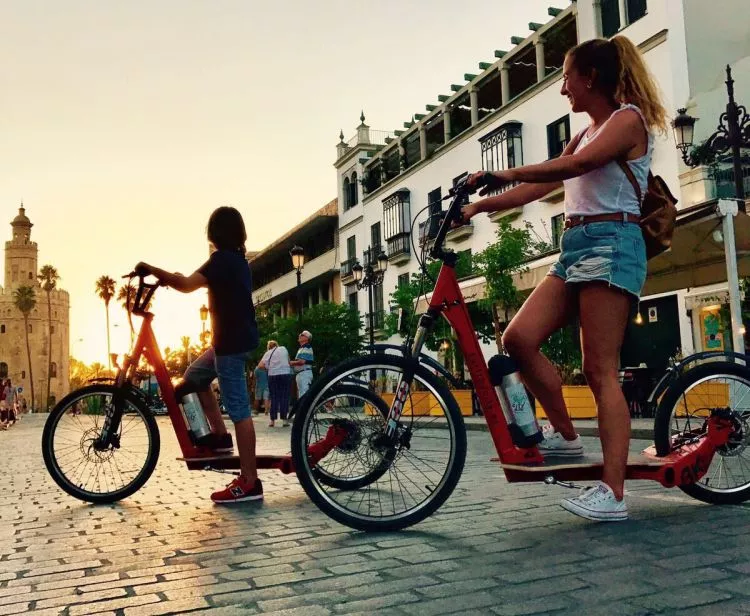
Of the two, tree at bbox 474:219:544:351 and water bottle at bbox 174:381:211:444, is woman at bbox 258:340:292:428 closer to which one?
tree at bbox 474:219:544:351

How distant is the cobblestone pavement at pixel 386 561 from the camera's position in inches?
91.7

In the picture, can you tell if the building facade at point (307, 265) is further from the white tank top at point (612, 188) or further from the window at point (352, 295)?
the white tank top at point (612, 188)

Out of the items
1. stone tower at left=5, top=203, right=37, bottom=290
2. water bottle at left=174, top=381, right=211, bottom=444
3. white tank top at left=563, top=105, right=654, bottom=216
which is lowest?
water bottle at left=174, top=381, right=211, bottom=444

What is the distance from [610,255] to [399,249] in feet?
103

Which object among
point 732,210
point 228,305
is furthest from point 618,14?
point 228,305

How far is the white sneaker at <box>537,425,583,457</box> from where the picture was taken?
3.65m

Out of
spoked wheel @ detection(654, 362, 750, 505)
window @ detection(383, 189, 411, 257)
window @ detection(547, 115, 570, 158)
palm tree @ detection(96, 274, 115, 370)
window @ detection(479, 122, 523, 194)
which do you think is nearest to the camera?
spoked wheel @ detection(654, 362, 750, 505)

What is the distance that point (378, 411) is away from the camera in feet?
12.4

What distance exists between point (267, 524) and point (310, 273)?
1664 inches

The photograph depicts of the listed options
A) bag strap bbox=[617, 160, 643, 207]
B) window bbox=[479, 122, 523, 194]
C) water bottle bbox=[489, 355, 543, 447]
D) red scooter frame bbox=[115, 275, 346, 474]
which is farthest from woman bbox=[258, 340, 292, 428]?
window bbox=[479, 122, 523, 194]

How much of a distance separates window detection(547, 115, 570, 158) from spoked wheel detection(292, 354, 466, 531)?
22.2 meters

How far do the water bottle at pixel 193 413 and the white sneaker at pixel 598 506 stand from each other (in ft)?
8.08

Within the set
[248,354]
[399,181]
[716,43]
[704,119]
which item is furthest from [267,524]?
[399,181]

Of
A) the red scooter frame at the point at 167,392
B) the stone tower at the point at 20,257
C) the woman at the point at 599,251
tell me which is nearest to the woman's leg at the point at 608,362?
the woman at the point at 599,251
